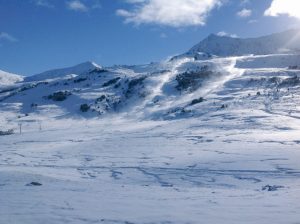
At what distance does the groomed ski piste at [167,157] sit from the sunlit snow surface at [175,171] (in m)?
0.07

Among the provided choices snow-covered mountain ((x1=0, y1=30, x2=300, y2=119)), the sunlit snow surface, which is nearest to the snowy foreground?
the sunlit snow surface

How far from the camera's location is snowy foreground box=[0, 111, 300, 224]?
47.6 feet

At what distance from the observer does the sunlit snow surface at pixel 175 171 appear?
14602mm

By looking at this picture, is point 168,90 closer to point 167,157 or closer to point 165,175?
point 167,157

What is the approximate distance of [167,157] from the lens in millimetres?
36969

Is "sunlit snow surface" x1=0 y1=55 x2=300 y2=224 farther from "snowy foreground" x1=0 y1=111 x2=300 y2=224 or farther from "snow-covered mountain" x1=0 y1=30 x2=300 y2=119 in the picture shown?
"snow-covered mountain" x1=0 y1=30 x2=300 y2=119

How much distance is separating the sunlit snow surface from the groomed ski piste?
0.07 meters

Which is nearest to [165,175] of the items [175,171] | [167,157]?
[175,171]

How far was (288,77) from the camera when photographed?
100250 mm

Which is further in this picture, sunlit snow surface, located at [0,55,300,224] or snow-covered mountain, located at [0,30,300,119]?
snow-covered mountain, located at [0,30,300,119]

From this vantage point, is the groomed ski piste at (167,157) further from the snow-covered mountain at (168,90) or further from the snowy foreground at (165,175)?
the snow-covered mountain at (168,90)

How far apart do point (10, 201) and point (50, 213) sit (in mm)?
3420

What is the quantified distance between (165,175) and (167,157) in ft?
25.0

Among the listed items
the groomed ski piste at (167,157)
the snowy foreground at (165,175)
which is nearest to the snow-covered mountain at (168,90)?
the groomed ski piste at (167,157)
